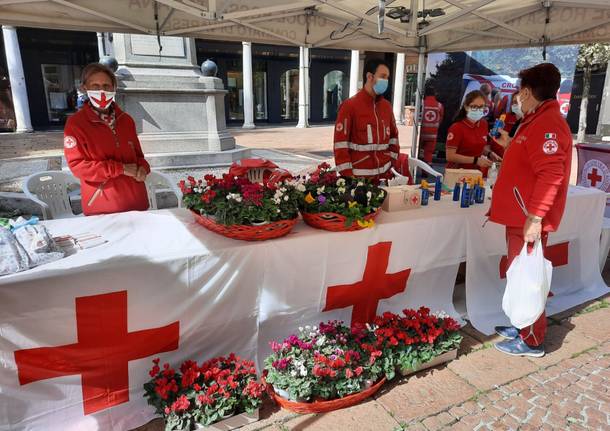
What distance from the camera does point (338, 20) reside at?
3725mm

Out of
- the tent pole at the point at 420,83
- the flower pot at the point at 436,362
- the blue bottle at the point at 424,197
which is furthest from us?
the tent pole at the point at 420,83

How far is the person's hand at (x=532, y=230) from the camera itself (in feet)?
6.62

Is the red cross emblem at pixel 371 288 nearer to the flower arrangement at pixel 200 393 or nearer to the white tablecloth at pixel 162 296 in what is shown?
the white tablecloth at pixel 162 296

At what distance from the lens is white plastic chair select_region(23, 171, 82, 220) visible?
3055 millimetres

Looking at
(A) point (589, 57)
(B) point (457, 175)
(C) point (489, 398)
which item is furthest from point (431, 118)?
(A) point (589, 57)

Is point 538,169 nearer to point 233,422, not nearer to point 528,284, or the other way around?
point 528,284

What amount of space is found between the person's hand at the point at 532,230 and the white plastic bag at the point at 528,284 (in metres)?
0.05

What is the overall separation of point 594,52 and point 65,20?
14.2 metres

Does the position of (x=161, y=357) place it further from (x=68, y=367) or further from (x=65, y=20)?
(x=65, y=20)

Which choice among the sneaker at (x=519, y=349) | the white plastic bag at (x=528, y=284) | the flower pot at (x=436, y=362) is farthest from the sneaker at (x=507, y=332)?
the flower pot at (x=436, y=362)

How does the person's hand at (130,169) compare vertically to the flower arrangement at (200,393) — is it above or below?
above

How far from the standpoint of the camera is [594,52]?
12.1m

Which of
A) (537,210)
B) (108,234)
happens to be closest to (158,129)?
(108,234)

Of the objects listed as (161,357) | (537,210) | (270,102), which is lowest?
(161,357)
